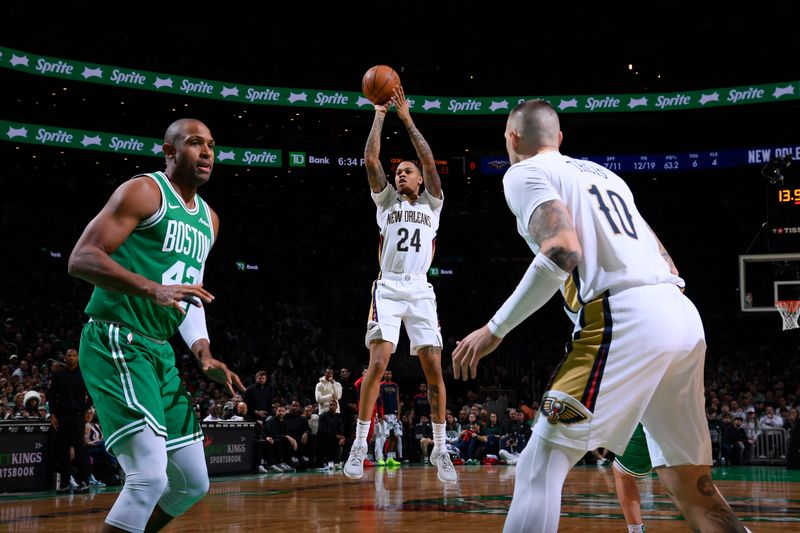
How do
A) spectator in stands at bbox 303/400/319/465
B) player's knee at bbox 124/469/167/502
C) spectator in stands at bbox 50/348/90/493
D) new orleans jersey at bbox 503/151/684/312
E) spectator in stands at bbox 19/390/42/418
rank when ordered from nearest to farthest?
new orleans jersey at bbox 503/151/684/312, player's knee at bbox 124/469/167/502, spectator in stands at bbox 50/348/90/493, spectator in stands at bbox 19/390/42/418, spectator in stands at bbox 303/400/319/465

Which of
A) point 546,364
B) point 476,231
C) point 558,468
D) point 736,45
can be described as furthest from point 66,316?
point 736,45

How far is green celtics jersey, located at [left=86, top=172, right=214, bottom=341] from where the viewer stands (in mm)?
3996

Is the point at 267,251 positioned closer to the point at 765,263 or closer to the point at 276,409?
the point at 276,409

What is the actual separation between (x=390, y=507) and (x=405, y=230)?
256cm

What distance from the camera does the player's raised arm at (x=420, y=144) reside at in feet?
26.0

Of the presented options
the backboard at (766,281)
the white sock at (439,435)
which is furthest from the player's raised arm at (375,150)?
the backboard at (766,281)

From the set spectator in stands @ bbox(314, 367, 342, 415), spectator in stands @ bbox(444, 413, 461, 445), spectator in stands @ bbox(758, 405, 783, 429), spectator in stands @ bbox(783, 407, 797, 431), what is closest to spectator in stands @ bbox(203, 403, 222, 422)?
spectator in stands @ bbox(314, 367, 342, 415)

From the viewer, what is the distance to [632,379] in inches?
129

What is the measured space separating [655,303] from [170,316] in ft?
7.17

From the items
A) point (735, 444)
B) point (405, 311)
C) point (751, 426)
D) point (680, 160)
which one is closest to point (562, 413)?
point (405, 311)

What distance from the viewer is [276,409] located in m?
16.7

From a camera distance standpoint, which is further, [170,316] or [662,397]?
[170,316]

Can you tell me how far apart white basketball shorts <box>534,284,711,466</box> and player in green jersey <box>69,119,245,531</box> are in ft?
5.17

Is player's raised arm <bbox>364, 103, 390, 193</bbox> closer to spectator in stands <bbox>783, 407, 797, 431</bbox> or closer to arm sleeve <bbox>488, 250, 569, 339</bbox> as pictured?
arm sleeve <bbox>488, 250, 569, 339</bbox>
